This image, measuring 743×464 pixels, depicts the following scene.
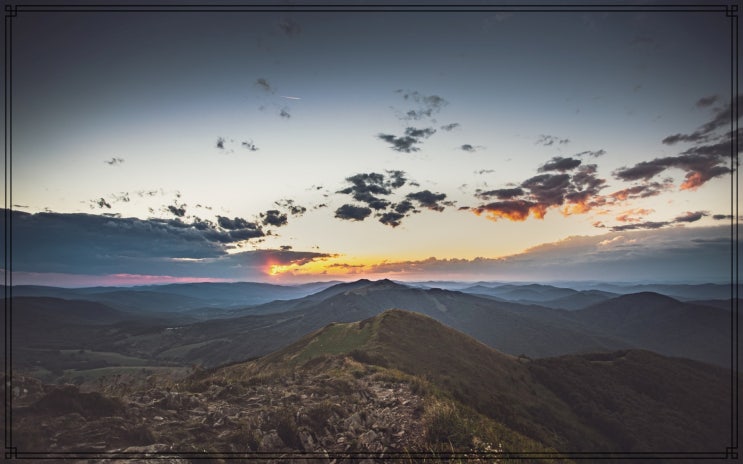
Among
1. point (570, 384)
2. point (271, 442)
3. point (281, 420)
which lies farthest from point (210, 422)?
point (570, 384)

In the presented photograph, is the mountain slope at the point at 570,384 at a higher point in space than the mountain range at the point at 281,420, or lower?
lower

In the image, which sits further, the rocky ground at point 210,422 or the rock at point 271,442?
the rock at point 271,442

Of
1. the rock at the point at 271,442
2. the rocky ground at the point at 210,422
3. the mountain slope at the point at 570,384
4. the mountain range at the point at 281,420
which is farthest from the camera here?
the mountain slope at the point at 570,384

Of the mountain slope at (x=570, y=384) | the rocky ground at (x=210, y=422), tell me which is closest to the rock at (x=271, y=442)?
the rocky ground at (x=210, y=422)

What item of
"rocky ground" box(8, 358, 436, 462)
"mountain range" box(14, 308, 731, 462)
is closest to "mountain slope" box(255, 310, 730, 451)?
"mountain range" box(14, 308, 731, 462)

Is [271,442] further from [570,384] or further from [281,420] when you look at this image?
[570,384]

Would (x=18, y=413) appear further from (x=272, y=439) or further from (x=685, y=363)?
(x=685, y=363)

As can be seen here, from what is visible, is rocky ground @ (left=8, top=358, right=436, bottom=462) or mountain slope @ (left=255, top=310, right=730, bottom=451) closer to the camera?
rocky ground @ (left=8, top=358, right=436, bottom=462)

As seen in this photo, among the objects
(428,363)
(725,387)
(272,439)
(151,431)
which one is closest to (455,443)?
(272,439)

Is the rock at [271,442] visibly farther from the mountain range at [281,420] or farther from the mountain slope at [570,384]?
the mountain slope at [570,384]

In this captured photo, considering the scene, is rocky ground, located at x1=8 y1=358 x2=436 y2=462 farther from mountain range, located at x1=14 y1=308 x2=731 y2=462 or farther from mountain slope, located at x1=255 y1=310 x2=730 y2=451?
mountain slope, located at x1=255 y1=310 x2=730 y2=451

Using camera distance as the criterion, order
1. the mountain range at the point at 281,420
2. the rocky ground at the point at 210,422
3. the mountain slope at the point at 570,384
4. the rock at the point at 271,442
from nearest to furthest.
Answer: the rocky ground at the point at 210,422 < the mountain range at the point at 281,420 < the rock at the point at 271,442 < the mountain slope at the point at 570,384

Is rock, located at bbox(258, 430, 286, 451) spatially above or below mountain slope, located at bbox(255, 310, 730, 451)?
above
